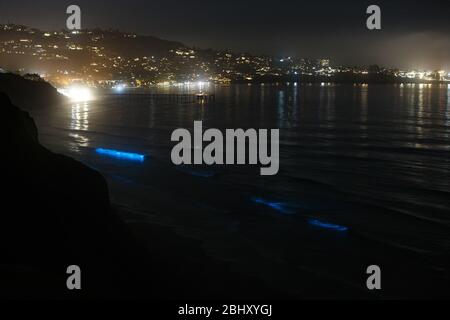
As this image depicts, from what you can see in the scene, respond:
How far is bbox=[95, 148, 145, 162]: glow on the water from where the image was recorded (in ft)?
102

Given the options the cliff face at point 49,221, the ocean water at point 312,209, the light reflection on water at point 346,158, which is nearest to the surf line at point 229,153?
the light reflection on water at point 346,158

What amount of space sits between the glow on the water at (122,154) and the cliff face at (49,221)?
17802mm

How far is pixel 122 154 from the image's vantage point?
32719mm

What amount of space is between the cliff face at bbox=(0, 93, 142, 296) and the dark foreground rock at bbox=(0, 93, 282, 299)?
20 millimetres

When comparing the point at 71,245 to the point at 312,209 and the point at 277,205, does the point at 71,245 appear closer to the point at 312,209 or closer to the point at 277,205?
the point at 277,205

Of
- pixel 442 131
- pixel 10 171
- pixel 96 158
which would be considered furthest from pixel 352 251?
pixel 442 131

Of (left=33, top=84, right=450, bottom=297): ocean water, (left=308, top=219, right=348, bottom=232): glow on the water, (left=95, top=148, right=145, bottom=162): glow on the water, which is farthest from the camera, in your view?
(left=95, top=148, right=145, bottom=162): glow on the water

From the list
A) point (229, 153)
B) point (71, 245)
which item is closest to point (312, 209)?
point (71, 245)

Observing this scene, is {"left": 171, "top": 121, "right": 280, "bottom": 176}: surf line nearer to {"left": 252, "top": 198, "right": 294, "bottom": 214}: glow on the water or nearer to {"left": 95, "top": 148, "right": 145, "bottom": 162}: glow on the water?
{"left": 95, "top": 148, "right": 145, "bottom": 162}: glow on the water

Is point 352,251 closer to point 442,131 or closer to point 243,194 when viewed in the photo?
point 243,194

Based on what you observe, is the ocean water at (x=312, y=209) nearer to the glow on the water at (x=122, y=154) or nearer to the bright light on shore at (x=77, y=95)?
the glow on the water at (x=122, y=154)

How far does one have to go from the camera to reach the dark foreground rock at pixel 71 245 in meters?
9.57

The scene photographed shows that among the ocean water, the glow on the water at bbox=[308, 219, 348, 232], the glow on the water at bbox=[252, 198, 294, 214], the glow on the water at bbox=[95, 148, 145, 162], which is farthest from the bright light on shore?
the glow on the water at bbox=[308, 219, 348, 232]

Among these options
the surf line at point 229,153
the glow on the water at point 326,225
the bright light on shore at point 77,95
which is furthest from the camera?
the bright light on shore at point 77,95
